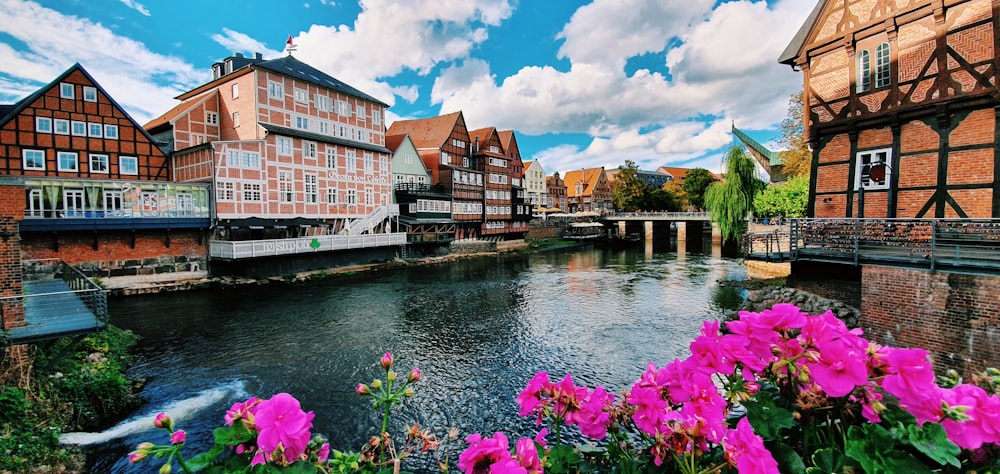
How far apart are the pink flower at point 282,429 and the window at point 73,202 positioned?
29.4 metres

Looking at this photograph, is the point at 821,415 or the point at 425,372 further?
the point at 425,372

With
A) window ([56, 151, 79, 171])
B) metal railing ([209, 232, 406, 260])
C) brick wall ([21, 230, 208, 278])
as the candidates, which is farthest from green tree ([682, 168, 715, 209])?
window ([56, 151, 79, 171])

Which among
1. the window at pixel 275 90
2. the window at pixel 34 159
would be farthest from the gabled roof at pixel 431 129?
the window at pixel 34 159

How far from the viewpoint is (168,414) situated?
33.4 feet

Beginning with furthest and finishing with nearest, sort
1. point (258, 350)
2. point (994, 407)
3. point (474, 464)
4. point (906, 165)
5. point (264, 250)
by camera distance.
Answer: point (264, 250) → point (258, 350) → point (906, 165) → point (474, 464) → point (994, 407)

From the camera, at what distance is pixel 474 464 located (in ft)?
5.76

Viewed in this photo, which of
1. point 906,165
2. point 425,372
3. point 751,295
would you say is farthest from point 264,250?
point 906,165

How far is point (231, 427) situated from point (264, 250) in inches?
1105

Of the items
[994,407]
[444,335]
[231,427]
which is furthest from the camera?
[444,335]

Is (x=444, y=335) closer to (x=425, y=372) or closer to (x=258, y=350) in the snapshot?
(x=425, y=372)

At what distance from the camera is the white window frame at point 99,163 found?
2527 centimetres

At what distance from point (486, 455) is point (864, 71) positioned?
55.4 ft

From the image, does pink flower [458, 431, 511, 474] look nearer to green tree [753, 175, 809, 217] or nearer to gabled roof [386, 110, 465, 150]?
green tree [753, 175, 809, 217]

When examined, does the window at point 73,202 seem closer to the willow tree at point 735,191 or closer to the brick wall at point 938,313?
the brick wall at point 938,313
